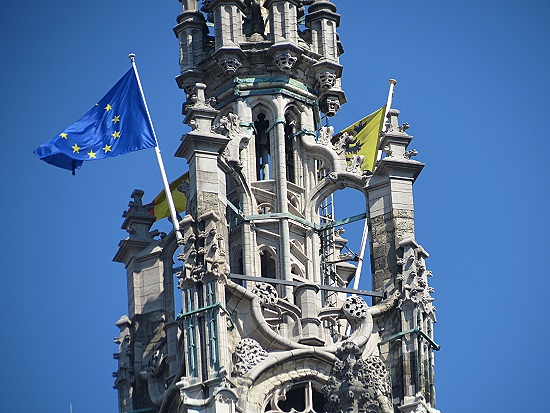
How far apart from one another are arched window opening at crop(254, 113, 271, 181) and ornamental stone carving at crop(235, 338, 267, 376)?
6166 millimetres

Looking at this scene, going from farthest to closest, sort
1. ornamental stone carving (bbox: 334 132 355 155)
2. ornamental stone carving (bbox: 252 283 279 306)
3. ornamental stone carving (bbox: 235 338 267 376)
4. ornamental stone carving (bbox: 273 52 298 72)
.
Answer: ornamental stone carving (bbox: 273 52 298 72) < ornamental stone carving (bbox: 334 132 355 155) < ornamental stone carving (bbox: 252 283 279 306) < ornamental stone carving (bbox: 235 338 267 376)

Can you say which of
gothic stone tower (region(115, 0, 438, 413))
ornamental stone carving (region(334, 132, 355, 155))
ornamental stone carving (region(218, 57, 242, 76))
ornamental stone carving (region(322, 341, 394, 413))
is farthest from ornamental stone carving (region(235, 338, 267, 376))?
ornamental stone carving (region(218, 57, 242, 76))

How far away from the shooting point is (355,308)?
253ft

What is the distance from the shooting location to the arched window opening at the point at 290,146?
8109 cm

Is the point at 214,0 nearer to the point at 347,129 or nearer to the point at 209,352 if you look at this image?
the point at 347,129

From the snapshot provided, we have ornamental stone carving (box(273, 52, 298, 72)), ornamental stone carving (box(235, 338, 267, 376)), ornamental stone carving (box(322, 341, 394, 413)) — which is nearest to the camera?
ornamental stone carving (box(322, 341, 394, 413))

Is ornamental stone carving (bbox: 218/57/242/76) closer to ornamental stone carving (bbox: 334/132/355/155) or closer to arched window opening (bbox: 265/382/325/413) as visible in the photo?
ornamental stone carving (bbox: 334/132/355/155)

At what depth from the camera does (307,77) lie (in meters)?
82.2

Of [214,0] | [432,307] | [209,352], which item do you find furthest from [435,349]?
[214,0]

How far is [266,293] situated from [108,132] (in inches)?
280

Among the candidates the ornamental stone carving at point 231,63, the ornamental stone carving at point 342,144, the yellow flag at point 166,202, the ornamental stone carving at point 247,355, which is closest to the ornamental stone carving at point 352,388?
the ornamental stone carving at point 247,355

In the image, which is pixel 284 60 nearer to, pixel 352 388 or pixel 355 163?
pixel 355 163

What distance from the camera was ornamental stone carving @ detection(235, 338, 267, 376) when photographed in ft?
248

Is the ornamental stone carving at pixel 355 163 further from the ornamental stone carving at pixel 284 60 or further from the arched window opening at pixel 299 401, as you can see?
the arched window opening at pixel 299 401
